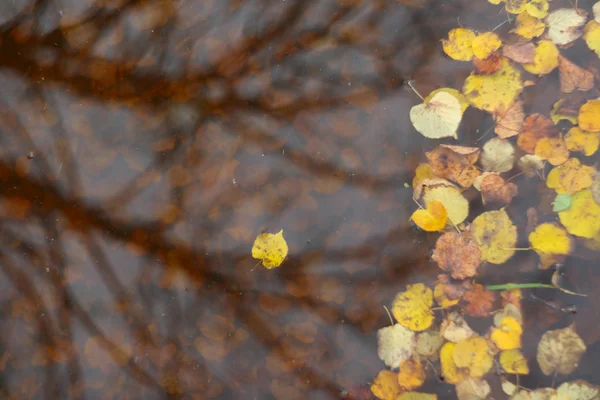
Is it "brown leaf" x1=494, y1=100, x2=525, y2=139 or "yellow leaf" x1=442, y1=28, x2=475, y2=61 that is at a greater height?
"yellow leaf" x1=442, y1=28, x2=475, y2=61

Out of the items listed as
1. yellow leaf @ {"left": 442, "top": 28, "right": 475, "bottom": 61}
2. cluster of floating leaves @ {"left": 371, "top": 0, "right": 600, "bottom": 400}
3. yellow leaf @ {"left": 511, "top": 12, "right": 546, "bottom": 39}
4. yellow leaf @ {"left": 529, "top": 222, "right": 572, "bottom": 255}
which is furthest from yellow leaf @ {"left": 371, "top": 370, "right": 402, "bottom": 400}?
yellow leaf @ {"left": 511, "top": 12, "right": 546, "bottom": 39}

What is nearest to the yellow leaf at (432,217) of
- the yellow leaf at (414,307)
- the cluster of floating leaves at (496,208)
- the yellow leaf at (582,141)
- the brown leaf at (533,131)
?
the cluster of floating leaves at (496,208)

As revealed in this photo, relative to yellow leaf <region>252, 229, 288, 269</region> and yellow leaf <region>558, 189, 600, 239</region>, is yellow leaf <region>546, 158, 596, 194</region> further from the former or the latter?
yellow leaf <region>252, 229, 288, 269</region>

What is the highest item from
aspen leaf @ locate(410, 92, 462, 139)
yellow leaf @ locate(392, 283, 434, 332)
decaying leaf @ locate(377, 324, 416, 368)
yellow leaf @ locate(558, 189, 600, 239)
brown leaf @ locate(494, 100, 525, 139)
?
aspen leaf @ locate(410, 92, 462, 139)

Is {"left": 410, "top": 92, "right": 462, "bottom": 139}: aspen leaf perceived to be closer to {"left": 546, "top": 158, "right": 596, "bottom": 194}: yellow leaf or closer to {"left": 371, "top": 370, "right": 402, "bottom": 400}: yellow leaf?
{"left": 546, "top": 158, "right": 596, "bottom": 194}: yellow leaf

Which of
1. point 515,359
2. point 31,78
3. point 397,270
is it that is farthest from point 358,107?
point 31,78

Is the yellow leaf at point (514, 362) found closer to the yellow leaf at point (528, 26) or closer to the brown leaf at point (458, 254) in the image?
the brown leaf at point (458, 254)
